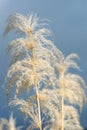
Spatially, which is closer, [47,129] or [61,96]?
[61,96]

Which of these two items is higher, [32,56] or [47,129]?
[32,56]

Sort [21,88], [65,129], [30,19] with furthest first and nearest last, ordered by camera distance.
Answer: [65,129] → [30,19] → [21,88]

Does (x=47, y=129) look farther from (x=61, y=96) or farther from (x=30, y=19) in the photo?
(x=30, y=19)

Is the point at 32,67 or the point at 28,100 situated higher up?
the point at 32,67

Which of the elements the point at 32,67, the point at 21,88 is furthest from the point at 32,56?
the point at 21,88

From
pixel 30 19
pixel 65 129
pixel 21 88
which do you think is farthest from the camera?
pixel 65 129

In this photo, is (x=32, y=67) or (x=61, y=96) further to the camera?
(x=61, y=96)

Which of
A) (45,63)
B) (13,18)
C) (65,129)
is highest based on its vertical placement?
(13,18)

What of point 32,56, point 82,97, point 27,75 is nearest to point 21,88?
point 27,75

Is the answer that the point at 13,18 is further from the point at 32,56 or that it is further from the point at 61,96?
the point at 61,96
